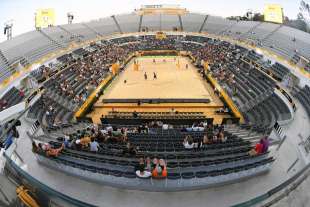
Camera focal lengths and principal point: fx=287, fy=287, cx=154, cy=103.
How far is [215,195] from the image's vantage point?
10.6 m

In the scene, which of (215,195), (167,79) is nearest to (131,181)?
(215,195)

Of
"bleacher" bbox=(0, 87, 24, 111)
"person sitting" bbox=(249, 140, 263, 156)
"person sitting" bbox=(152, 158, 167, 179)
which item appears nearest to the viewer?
"person sitting" bbox=(152, 158, 167, 179)

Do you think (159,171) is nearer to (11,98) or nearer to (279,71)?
(11,98)

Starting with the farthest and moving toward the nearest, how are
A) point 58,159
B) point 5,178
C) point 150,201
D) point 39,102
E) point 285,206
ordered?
point 39,102
point 58,159
point 5,178
point 150,201
point 285,206

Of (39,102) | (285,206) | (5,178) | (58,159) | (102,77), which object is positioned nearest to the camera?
(285,206)

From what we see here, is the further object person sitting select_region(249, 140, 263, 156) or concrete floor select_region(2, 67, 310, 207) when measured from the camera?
person sitting select_region(249, 140, 263, 156)

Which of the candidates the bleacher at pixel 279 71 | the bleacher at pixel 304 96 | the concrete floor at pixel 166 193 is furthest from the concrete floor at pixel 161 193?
the bleacher at pixel 279 71

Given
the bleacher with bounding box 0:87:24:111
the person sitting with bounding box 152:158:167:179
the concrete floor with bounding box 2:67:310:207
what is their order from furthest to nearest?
the bleacher with bounding box 0:87:24:111, the person sitting with bounding box 152:158:167:179, the concrete floor with bounding box 2:67:310:207

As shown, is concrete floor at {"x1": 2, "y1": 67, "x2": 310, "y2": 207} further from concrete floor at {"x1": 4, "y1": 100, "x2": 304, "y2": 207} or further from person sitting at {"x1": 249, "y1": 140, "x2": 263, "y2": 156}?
person sitting at {"x1": 249, "y1": 140, "x2": 263, "y2": 156}

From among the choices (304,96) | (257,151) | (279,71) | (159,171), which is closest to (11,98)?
(159,171)

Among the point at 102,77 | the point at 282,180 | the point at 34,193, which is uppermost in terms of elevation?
the point at 282,180

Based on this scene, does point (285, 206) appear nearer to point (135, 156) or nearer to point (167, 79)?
point (135, 156)

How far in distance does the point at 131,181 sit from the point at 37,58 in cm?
3669

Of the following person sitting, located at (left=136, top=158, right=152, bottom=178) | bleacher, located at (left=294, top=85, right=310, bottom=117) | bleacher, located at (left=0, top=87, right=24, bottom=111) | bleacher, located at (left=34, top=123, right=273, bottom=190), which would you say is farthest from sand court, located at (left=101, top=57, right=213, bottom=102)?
person sitting, located at (left=136, top=158, right=152, bottom=178)
